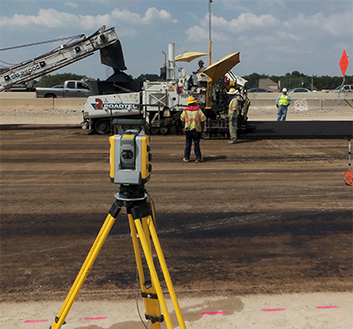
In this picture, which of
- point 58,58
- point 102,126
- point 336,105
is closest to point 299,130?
point 102,126

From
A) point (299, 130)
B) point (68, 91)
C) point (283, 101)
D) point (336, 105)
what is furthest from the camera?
point (68, 91)

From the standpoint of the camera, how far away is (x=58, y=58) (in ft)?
60.4

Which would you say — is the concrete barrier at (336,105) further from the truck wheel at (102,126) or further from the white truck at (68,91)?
the truck wheel at (102,126)

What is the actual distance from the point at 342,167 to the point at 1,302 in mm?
9392

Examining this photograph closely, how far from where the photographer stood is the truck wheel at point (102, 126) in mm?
17484

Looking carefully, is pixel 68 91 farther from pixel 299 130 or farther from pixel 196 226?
pixel 196 226

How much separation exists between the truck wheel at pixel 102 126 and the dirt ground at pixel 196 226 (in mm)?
4982

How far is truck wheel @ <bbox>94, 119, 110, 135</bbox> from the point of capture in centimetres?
1748

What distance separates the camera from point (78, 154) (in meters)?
13.0

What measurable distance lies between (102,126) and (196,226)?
11.7 meters

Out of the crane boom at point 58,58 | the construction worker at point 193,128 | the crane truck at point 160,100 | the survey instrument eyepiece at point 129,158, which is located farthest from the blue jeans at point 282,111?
the survey instrument eyepiece at point 129,158

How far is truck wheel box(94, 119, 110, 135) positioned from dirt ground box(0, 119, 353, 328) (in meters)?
4.98

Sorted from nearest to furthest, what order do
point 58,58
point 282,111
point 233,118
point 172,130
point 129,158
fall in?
1. point 129,158
2. point 233,118
3. point 172,130
4. point 58,58
5. point 282,111

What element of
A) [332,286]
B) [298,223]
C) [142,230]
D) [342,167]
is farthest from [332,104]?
[142,230]
